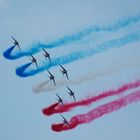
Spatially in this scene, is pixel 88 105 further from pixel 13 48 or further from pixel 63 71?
pixel 13 48

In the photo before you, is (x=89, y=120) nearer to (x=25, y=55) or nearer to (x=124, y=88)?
(x=124, y=88)

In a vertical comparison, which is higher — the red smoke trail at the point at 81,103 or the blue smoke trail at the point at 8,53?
the blue smoke trail at the point at 8,53

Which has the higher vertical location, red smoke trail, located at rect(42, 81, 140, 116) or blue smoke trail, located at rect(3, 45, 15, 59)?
blue smoke trail, located at rect(3, 45, 15, 59)

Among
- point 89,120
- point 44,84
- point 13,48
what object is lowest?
point 89,120

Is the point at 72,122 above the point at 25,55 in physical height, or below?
below

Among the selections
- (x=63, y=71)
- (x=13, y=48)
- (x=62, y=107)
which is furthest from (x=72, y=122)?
(x=13, y=48)

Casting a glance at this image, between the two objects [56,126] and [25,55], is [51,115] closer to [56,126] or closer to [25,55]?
[56,126]

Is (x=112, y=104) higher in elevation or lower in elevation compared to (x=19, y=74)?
lower

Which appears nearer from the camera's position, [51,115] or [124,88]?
[124,88]
